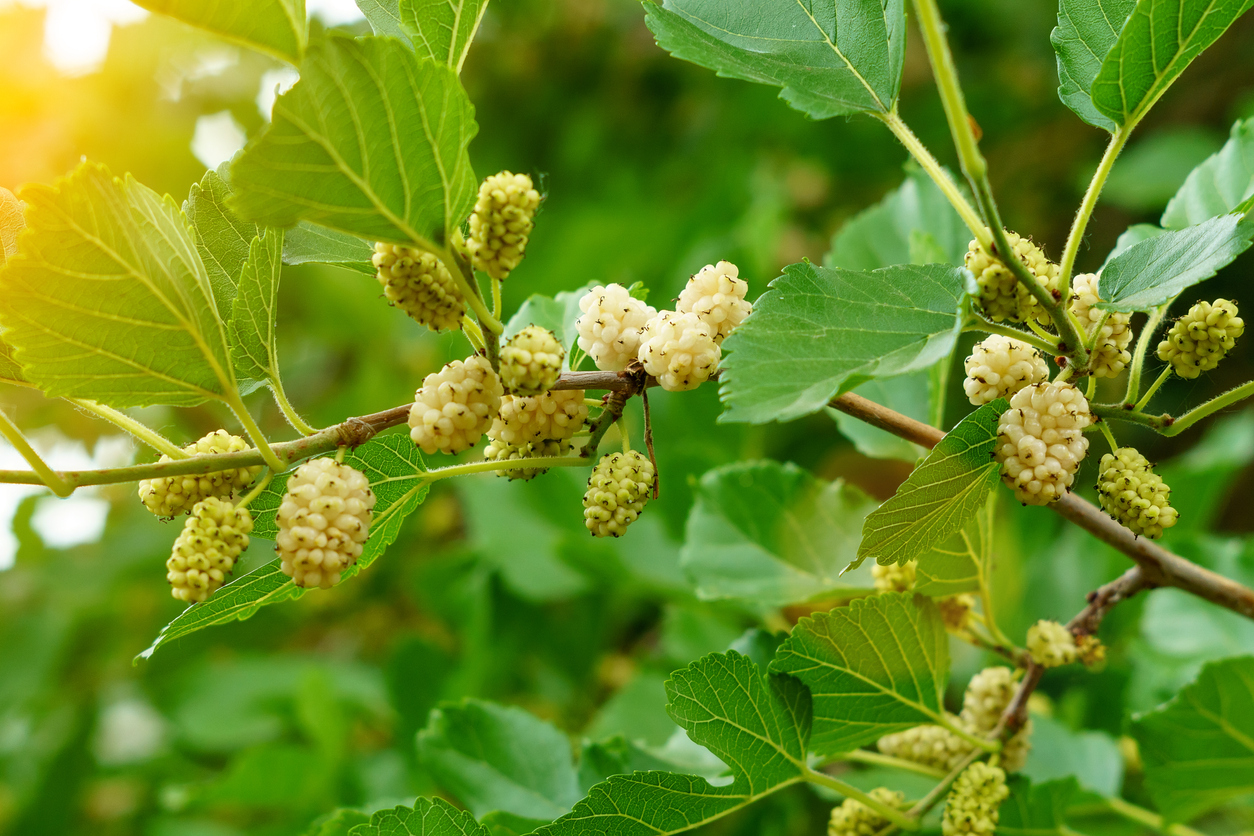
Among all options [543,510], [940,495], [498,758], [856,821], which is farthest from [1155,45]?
[543,510]

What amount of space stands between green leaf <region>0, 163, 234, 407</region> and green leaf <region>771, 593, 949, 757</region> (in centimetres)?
47

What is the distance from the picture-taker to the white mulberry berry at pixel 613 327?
69cm

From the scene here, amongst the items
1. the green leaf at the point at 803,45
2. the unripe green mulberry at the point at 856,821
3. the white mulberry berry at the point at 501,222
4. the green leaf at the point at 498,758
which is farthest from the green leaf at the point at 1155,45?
the green leaf at the point at 498,758

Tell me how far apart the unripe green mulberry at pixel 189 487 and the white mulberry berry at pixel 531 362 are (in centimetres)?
20

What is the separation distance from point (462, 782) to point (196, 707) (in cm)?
127

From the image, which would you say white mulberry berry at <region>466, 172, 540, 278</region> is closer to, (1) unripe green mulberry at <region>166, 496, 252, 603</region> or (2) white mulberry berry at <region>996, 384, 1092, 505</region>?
(1) unripe green mulberry at <region>166, 496, 252, 603</region>

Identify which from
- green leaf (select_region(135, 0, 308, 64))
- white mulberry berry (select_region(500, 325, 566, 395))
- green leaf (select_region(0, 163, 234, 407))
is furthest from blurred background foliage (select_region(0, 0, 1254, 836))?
green leaf (select_region(135, 0, 308, 64))

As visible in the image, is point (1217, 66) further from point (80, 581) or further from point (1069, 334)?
point (80, 581)

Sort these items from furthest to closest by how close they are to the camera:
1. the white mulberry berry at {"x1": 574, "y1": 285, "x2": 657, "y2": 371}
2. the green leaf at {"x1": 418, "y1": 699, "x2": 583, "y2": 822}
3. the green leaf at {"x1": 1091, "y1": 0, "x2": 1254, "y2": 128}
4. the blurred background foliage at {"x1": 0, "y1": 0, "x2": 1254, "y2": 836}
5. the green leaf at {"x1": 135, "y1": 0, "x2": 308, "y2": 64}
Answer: the blurred background foliage at {"x1": 0, "y1": 0, "x2": 1254, "y2": 836} → the green leaf at {"x1": 418, "y1": 699, "x2": 583, "y2": 822} → the white mulberry berry at {"x1": 574, "y1": 285, "x2": 657, "y2": 371} → the green leaf at {"x1": 1091, "y1": 0, "x2": 1254, "y2": 128} → the green leaf at {"x1": 135, "y1": 0, "x2": 308, "y2": 64}

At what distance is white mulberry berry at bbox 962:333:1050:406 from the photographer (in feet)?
2.10

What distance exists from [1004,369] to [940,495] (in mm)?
105

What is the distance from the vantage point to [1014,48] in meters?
2.45

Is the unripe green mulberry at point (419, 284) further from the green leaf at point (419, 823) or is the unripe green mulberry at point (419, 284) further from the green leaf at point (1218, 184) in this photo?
the green leaf at point (1218, 184)

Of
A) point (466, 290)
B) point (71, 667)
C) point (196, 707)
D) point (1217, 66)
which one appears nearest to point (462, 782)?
point (466, 290)
